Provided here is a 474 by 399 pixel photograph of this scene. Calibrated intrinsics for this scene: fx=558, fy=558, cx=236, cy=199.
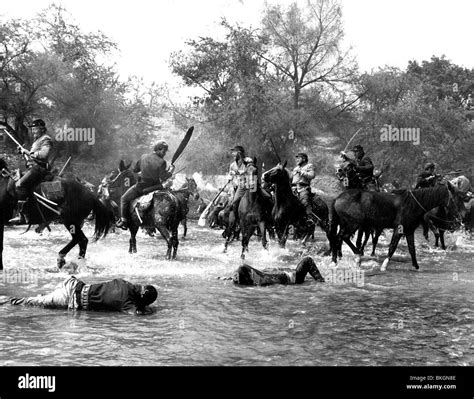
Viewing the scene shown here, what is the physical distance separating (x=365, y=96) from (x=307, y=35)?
5.21m

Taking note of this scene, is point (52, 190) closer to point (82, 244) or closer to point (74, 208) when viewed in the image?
point (74, 208)

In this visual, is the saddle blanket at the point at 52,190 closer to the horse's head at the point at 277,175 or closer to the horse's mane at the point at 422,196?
the horse's head at the point at 277,175

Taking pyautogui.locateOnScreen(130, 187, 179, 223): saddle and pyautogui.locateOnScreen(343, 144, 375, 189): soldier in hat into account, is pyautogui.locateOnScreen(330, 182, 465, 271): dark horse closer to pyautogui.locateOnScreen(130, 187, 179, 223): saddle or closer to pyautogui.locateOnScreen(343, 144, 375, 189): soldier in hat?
pyautogui.locateOnScreen(343, 144, 375, 189): soldier in hat

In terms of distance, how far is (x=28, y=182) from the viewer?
36.6ft

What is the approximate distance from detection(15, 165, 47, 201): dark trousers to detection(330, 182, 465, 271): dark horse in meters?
6.78

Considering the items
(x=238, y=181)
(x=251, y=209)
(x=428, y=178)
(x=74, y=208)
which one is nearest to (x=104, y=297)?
(x=74, y=208)

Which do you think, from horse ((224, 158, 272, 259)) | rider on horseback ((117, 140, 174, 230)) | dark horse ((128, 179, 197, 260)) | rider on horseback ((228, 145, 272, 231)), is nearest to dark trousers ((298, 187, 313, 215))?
rider on horseback ((228, 145, 272, 231))

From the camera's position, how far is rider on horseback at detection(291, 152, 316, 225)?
15875 mm

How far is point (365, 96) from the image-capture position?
34.7 m

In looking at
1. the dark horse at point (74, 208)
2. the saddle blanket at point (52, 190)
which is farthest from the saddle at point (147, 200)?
the saddle blanket at point (52, 190)

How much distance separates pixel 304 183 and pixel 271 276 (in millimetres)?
6512
